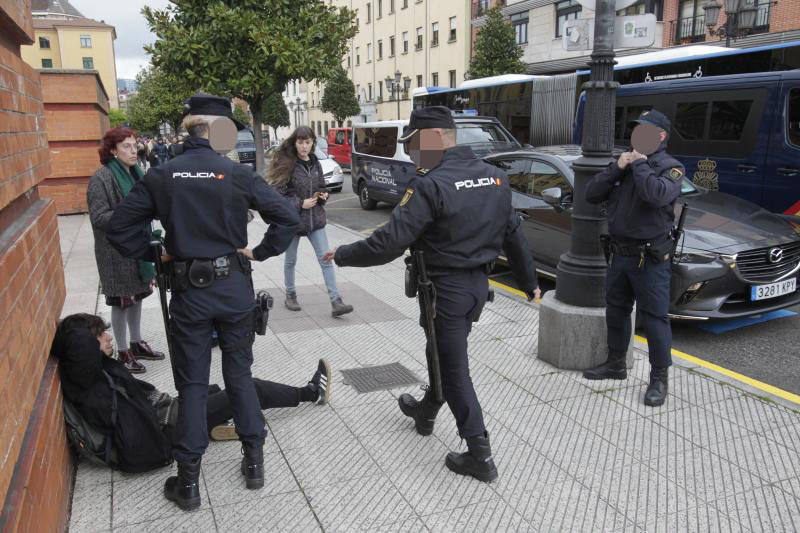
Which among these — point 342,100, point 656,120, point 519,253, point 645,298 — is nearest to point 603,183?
point 656,120

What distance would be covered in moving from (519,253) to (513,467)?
116 cm

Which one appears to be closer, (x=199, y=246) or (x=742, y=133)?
(x=199, y=246)

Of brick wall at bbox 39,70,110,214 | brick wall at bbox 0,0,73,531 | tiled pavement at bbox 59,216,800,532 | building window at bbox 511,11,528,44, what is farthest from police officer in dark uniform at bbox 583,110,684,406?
building window at bbox 511,11,528,44

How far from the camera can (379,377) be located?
4797 millimetres

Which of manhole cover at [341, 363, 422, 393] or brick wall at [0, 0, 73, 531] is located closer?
brick wall at [0, 0, 73, 531]

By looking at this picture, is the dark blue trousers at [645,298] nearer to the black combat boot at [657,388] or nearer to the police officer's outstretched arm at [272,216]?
the black combat boot at [657,388]

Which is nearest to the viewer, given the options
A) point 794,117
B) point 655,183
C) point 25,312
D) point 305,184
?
point 25,312

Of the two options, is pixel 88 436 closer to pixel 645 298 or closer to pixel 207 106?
pixel 207 106

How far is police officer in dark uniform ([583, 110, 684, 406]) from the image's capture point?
409 centimetres

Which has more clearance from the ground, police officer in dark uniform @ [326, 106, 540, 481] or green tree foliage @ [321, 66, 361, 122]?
green tree foliage @ [321, 66, 361, 122]

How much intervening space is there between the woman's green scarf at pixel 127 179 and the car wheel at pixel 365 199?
402 inches

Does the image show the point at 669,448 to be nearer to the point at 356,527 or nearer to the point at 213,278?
the point at 356,527

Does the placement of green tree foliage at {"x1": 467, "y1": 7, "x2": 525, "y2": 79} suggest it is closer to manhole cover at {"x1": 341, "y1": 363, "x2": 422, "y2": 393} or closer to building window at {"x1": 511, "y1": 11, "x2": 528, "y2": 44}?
building window at {"x1": 511, "y1": 11, "x2": 528, "y2": 44}

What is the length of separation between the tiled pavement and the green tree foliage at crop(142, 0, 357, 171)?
33.6ft
